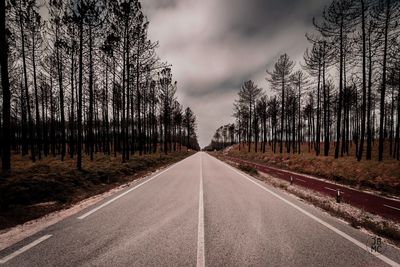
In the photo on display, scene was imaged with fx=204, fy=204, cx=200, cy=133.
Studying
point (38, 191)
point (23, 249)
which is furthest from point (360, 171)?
point (38, 191)

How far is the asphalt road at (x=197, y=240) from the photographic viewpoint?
350 centimetres

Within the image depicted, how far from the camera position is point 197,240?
4.25 m

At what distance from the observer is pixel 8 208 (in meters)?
6.21

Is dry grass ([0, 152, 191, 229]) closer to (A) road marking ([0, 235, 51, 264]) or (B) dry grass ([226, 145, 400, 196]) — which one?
(A) road marking ([0, 235, 51, 264])

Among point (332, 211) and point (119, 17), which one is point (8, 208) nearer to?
point (332, 211)

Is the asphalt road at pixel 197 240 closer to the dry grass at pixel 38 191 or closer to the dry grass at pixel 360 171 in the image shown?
the dry grass at pixel 38 191

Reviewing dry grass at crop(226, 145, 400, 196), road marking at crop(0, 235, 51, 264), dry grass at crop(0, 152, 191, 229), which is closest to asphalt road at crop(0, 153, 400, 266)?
road marking at crop(0, 235, 51, 264)

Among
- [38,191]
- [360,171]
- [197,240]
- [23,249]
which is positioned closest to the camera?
[23,249]

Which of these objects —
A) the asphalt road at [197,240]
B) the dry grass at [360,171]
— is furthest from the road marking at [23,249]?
the dry grass at [360,171]

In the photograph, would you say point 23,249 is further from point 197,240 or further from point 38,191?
point 38,191

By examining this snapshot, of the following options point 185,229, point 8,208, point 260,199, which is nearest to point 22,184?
point 8,208

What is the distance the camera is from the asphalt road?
3.50 m

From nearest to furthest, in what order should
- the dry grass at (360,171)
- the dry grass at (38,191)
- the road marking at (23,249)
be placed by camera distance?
1. the road marking at (23,249)
2. the dry grass at (38,191)
3. the dry grass at (360,171)

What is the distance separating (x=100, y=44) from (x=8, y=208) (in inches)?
536
